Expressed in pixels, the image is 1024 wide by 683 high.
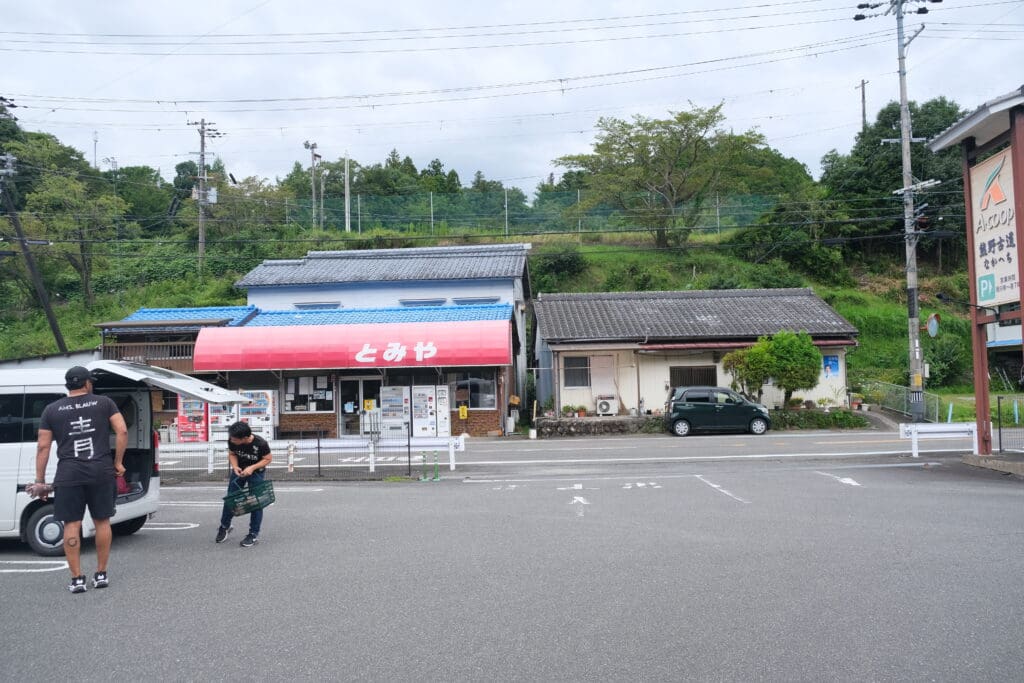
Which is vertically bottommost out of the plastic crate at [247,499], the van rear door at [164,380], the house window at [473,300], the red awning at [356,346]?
the plastic crate at [247,499]

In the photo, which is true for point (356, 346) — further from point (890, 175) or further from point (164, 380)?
point (890, 175)

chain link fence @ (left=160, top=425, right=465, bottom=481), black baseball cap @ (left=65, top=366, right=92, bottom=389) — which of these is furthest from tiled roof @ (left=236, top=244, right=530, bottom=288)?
black baseball cap @ (left=65, top=366, right=92, bottom=389)

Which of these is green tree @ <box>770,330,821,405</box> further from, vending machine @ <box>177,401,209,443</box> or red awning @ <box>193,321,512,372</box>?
vending machine @ <box>177,401,209,443</box>

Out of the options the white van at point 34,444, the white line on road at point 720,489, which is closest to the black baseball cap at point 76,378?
Result: the white van at point 34,444

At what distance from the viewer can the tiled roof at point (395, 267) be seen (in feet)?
109

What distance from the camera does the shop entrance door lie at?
28.7m

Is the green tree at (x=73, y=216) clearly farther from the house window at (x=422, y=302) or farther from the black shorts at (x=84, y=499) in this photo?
the black shorts at (x=84, y=499)

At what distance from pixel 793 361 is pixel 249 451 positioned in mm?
22080

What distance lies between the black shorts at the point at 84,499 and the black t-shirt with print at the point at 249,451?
2145 mm

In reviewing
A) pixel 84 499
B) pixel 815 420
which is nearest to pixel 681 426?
pixel 815 420

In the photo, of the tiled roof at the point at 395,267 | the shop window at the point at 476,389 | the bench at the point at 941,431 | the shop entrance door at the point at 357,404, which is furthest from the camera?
the tiled roof at the point at 395,267

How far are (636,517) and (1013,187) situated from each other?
402 inches

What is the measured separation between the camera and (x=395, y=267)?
34844 mm

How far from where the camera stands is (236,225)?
1933 inches
